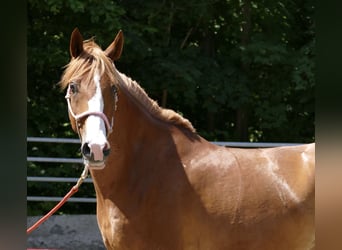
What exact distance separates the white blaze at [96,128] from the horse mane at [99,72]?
2.5 inches

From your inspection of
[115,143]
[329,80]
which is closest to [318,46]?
[329,80]

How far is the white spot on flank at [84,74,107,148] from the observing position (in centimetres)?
218

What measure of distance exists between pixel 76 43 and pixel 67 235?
4.01m

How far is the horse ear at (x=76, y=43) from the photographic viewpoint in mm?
Result: 2557

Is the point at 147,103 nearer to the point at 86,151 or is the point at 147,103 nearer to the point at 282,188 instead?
the point at 86,151

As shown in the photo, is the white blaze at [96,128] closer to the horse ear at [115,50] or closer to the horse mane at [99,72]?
the horse mane at [99,72]

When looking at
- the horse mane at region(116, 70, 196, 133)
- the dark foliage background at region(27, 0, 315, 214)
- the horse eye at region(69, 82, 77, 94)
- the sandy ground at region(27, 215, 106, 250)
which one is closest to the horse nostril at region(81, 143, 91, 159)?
the horse eye at region(69, 82, 77, 94)

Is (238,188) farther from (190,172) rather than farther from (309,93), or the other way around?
(309,93)

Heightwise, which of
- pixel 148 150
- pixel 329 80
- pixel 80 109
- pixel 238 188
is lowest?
pixel 238 188

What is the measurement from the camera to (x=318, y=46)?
1.74 ft

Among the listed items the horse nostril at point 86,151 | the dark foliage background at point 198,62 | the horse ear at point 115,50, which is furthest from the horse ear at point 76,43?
the dark foliage background at point 198,62

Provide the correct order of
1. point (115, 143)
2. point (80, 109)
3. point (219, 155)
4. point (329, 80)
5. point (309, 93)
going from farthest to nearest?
point (309, 93)
point (219, 155)
point (115, 143)
point (80, 109)
point (329, 80)

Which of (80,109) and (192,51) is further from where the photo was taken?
(192,51)

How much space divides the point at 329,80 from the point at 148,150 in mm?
2098
